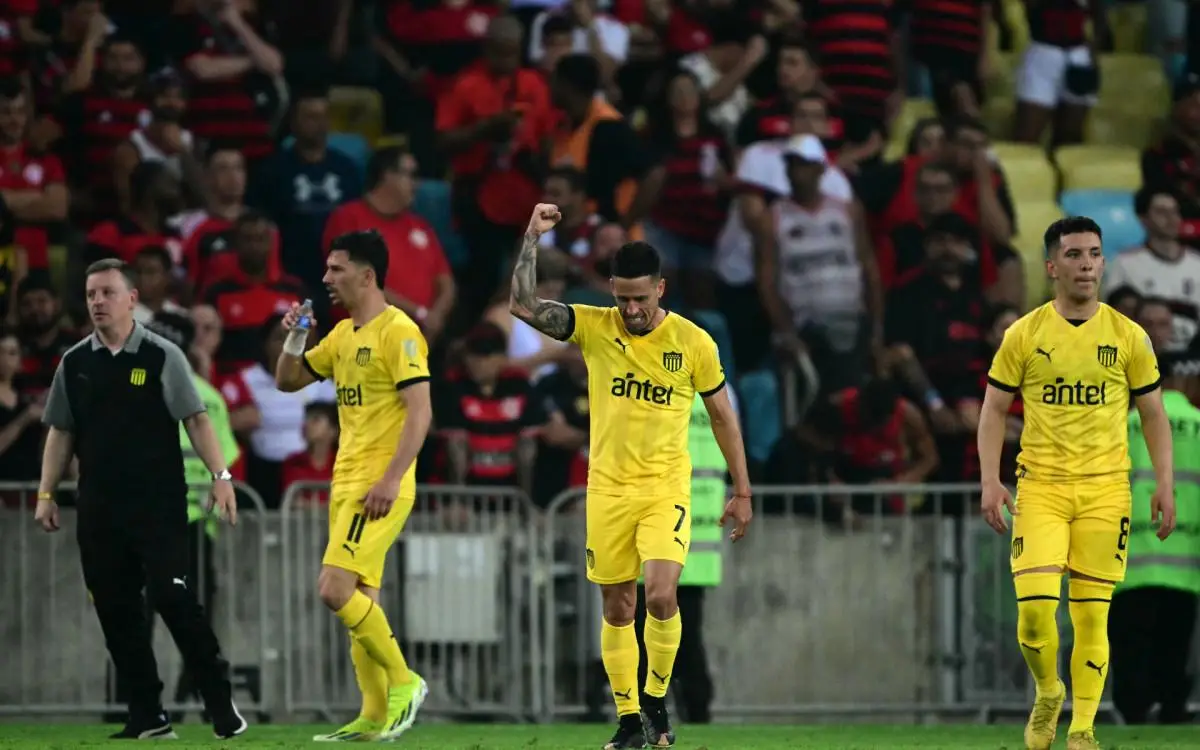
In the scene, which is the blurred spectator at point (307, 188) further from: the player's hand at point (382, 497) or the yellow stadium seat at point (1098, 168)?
the yellow stadium seat at point (1098, 168)

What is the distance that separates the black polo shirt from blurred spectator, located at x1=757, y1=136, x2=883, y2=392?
6.24 meters

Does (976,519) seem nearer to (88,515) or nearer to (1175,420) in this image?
(1175,420)

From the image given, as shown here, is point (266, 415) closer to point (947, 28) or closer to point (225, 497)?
point (225, 497)

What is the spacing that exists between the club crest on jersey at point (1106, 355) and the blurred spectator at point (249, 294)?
7244mm

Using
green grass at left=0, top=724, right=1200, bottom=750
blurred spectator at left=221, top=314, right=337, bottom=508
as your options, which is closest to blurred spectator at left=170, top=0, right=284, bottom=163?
blurred spectator at left=221, top=314, right=337, bottom=508

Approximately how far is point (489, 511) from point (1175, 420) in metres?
4.59

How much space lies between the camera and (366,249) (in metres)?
12.1

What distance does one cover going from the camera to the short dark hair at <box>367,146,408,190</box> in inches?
685

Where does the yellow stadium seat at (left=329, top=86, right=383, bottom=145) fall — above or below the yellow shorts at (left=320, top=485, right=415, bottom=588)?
above

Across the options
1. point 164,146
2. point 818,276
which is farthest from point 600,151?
point 164,146

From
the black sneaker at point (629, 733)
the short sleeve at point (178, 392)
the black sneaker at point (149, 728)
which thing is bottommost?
the black sneaker at point (149, 728)

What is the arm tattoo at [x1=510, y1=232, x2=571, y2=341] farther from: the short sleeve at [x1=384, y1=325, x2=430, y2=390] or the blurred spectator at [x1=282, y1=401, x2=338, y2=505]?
the blurred spectator at [x1=282, y1=401, x2=338, y2=505]

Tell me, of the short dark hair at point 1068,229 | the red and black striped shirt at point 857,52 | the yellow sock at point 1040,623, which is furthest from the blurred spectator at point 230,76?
the yellow sock at point 1040,623

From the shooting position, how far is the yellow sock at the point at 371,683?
482 inches
